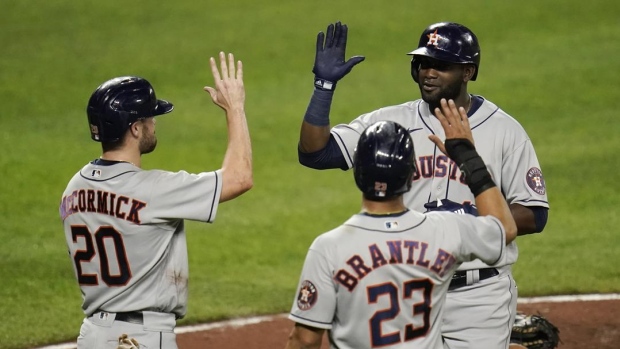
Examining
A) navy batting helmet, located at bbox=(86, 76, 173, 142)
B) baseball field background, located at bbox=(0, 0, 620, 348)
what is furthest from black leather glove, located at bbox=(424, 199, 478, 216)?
baseball field background, located at bbox=(0, 0, 620, 348)

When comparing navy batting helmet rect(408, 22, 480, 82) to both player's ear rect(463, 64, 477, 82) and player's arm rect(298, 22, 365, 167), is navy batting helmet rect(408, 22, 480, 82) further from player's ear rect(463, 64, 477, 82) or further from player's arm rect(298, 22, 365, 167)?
player's arm rect(298, 22, 365, 167)

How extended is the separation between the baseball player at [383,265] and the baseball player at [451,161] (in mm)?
1017

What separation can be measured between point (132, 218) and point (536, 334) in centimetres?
319

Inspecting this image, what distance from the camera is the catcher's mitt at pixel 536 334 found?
716 cm

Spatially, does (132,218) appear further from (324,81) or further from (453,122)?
(453,122)

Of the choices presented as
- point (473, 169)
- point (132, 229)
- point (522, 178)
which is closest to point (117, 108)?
point (132, 229)

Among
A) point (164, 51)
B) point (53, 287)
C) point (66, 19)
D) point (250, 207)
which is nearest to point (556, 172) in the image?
point (250, 207)

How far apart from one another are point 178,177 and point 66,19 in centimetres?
1345

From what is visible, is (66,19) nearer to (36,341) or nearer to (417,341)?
(36,341)

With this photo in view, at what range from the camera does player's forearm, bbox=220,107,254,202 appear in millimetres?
5152

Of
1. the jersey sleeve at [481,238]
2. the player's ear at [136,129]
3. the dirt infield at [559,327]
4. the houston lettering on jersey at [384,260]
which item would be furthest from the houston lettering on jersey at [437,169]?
the dirt infield at [559,327]

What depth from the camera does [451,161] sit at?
5656mm

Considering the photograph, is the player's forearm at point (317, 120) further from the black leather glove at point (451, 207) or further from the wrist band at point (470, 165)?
the wrist band at point (470, 165)

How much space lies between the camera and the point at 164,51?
1631 centimetres
